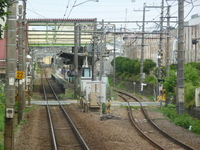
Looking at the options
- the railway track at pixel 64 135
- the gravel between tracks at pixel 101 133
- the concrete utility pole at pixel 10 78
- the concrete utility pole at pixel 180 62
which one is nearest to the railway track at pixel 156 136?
the gravel between tracks at pixel 101 133

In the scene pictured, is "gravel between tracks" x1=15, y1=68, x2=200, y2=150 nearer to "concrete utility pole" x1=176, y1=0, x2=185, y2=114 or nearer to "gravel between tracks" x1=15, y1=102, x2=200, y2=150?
"gravel between tracks" x1=15, y1=102, x2=200, y2=150

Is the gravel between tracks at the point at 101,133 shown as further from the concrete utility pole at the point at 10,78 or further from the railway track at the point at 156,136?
the concrete utility pole at the point at 10,78

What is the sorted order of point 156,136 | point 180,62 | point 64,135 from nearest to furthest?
point 64,135 → point 156,136 → point 180,62

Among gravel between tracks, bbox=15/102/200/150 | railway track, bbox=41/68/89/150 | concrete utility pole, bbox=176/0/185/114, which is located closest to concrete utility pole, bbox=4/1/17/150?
railway track, bbox=41/68/89/150

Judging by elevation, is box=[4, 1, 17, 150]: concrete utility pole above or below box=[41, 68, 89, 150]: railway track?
above

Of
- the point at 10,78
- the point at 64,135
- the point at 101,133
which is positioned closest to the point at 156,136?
the point at 101,133

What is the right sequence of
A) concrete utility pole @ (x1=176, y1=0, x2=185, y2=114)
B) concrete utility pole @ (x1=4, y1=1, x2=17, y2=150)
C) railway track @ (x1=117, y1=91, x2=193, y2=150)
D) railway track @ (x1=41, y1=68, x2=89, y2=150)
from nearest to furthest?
concrete utility pole @ (x1=4, y1=1, x2=17, y2=150), railway track @ (x1=41, y1=68, x2=89, y2=150), railway track @ (x1=117, y1=91, x2=193, y2=150), concrete utility pole @ (x1=176, y1=0, x2=185, y2=114)

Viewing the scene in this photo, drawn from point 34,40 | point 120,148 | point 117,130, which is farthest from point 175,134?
point 34,40

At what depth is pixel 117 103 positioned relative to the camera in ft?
87.1

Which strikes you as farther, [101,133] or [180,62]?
[180,62]

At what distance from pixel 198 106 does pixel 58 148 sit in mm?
9364

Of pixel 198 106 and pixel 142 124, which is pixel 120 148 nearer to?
pixel 142 124

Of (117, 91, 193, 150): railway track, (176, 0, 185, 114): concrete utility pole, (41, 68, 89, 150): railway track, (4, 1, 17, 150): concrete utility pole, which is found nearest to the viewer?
(4, 1, 17, 150): concrete utility pole

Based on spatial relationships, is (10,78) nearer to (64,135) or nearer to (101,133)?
(64,135)
